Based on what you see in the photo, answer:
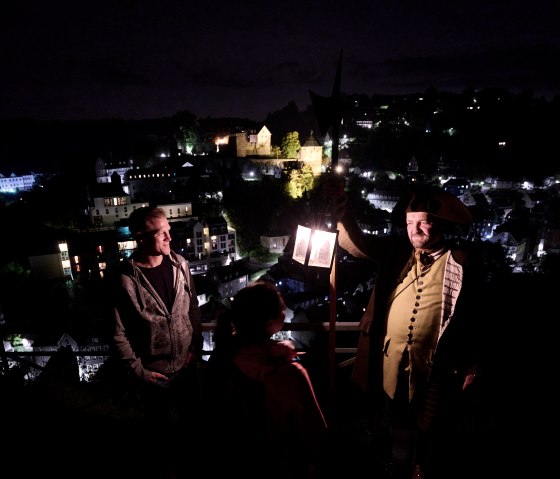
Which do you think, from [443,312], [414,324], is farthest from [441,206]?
[414,324]

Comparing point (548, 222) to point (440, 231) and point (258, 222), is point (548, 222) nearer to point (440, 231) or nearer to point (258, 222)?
point (258, 222)

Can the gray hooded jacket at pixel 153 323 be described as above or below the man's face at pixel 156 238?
below

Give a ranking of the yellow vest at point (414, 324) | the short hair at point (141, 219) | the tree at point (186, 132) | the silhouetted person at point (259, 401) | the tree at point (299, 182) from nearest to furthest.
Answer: the silhouetted person at point (259, 401)
the yellow vest at point (414, 324)
the short hair at point (141, 219)
the tree at point (299, 182)
the tree at point (186, 132)

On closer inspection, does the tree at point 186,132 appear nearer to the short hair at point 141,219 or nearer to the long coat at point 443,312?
the short hair at point 141,219

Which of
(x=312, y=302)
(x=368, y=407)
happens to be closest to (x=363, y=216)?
(x=312, y=302)

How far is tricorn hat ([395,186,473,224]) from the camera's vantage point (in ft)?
8.30

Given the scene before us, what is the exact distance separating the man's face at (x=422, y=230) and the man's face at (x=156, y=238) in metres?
2.28

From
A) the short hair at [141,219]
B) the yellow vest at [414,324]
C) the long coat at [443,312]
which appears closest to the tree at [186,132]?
the short hair at [141,219]

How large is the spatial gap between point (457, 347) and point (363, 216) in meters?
38.1

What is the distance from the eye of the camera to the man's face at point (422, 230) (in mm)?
2650

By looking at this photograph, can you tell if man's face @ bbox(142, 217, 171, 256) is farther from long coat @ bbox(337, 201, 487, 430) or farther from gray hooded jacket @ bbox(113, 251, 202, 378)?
long coat @ bbox(337, 201, 487, 430)

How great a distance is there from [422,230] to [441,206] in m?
0.25

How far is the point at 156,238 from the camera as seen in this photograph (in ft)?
11.2

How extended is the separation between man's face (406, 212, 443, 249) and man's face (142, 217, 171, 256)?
228cm
